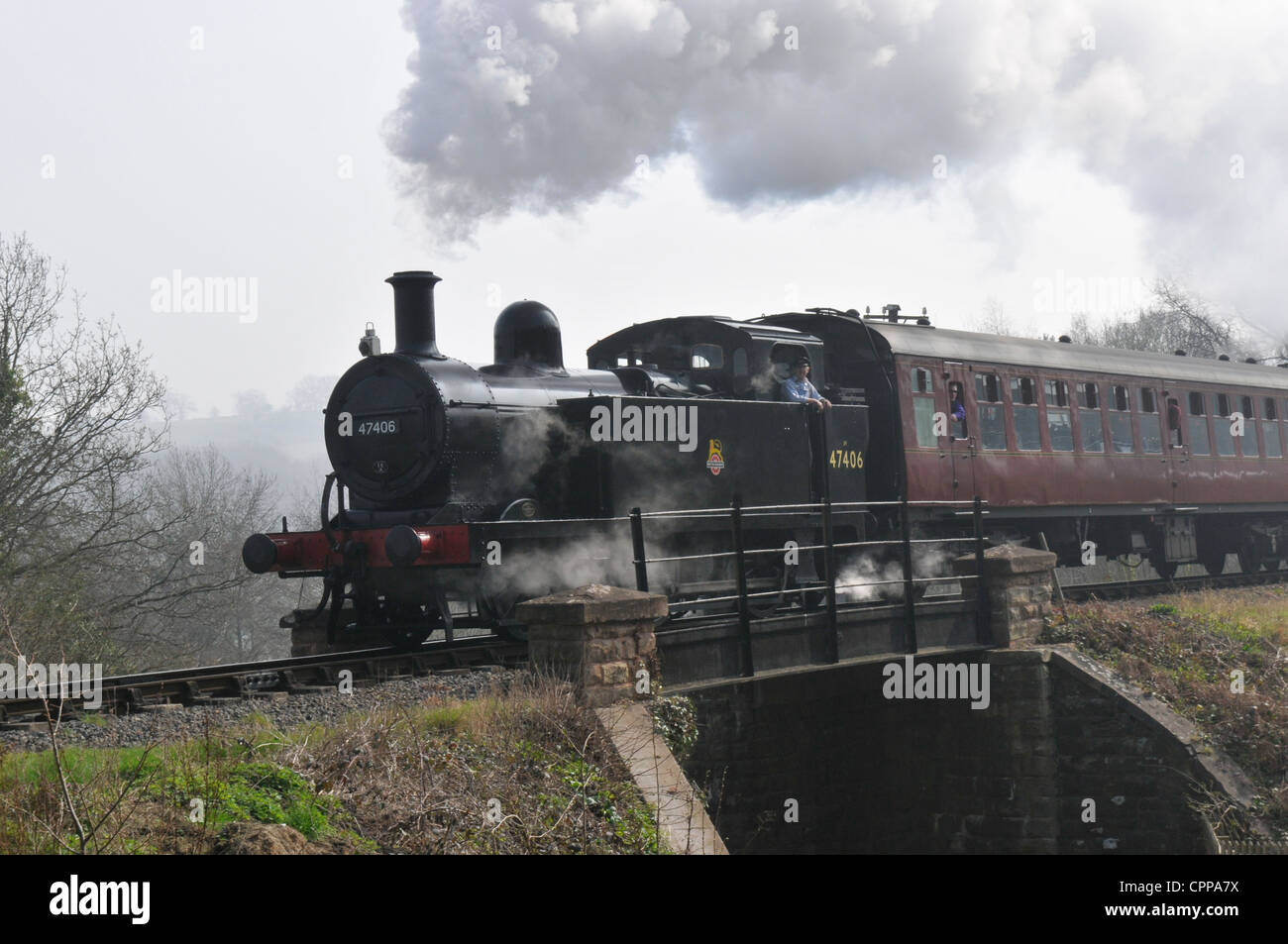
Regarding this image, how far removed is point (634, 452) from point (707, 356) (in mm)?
1968

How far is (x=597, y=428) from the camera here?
10.8 m

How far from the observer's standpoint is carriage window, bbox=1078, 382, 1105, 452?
16859 millimetres

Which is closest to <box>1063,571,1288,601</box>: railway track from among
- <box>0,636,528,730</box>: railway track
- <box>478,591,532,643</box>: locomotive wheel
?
<box>478,591,532,643</box>: locomotive wheel

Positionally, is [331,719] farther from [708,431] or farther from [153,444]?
[153,444]

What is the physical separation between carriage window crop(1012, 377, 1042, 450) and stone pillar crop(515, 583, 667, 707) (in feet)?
29.5

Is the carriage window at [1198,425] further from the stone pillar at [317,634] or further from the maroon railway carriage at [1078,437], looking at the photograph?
the stone pillar at [317,634]

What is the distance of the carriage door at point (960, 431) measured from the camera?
573 inches

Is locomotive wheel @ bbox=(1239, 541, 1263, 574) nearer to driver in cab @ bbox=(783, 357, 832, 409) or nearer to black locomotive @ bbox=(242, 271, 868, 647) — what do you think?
driver in cab @ bbox=(783, 357, 832, 409)

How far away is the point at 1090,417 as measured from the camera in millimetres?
17000

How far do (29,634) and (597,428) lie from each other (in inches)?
432

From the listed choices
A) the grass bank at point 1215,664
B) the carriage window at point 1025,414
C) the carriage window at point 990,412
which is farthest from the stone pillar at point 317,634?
the carriage window at point 1025,414
